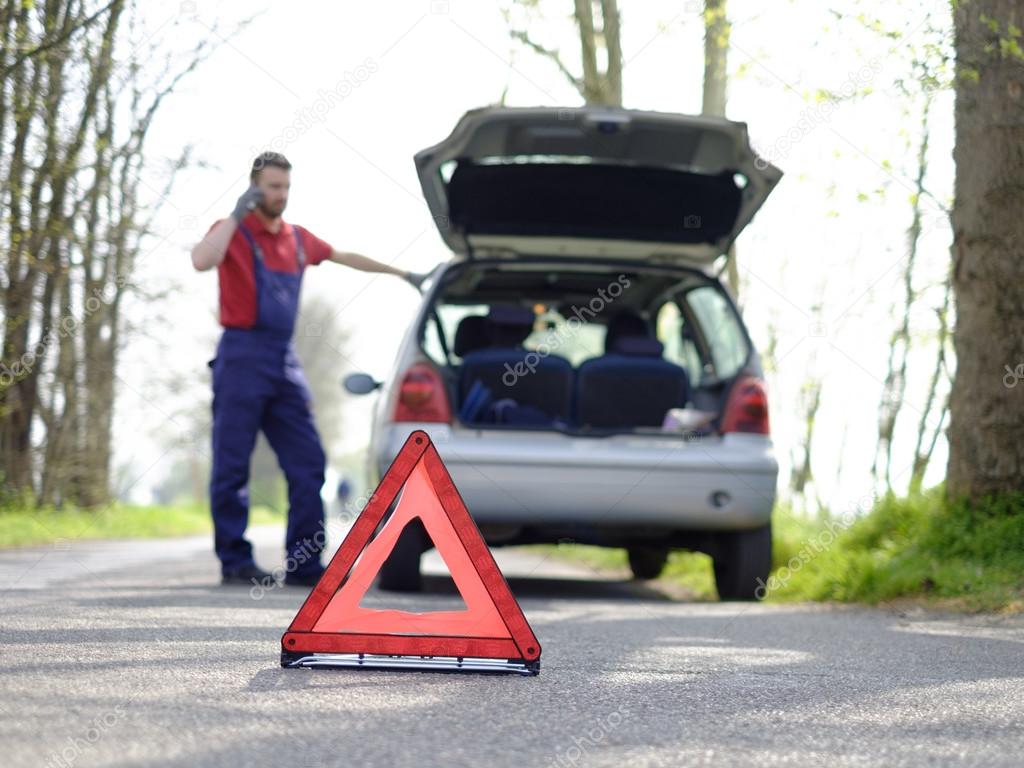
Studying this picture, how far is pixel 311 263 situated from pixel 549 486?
71.9 inches

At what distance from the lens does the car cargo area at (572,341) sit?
715cm

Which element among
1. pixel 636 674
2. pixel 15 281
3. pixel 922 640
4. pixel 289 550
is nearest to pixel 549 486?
pixel 289 550

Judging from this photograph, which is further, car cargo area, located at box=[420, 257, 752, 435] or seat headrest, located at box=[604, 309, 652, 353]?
seat headrest, located at box=[604, 309, 652, 353]

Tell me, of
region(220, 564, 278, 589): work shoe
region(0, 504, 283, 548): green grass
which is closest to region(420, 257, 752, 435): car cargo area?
region(220, 564, 278, 589): work shoe

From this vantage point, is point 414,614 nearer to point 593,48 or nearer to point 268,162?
point 268,162

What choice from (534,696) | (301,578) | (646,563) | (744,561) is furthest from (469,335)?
(534,696)

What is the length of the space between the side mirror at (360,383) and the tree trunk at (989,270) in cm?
323

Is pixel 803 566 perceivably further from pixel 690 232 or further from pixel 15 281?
pixel 15 281

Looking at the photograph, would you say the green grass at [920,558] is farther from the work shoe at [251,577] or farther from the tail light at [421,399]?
the work shoe at [251,577]

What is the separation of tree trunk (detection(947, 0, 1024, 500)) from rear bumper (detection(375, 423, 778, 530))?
1412mm

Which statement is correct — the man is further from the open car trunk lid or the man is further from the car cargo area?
the car cargo area

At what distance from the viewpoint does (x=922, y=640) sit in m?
5.12

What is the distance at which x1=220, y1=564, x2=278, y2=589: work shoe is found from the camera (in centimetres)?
693

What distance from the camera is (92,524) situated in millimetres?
16672
